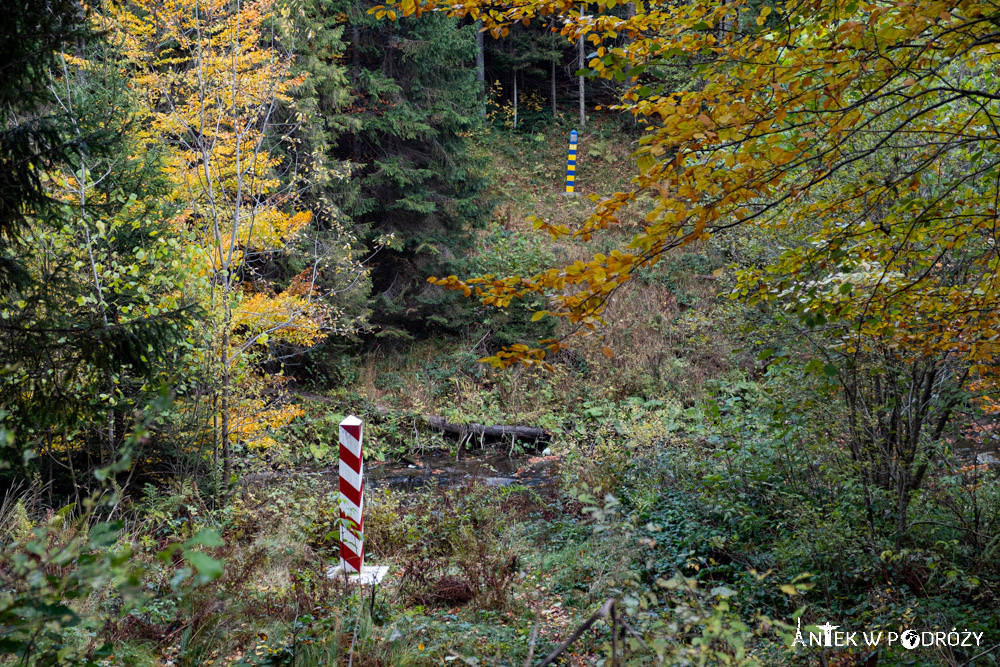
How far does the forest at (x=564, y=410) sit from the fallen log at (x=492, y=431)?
0.21 ft

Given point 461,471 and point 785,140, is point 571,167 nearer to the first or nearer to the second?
point 461,471

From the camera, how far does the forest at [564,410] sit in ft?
9.31

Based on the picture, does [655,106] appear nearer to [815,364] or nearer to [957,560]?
[815,364]

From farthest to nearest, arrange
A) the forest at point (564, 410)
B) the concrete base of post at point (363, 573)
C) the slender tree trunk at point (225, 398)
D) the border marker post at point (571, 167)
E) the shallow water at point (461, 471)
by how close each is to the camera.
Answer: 1. the border marker post at point (571, 167)
2. the shallow water at point (461, 471)
3. the slender tree trunk at point (225, 398)
4. the concrete base of post at point (363, 573)
5. the forest at point (564, 410)

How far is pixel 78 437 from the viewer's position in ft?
23.3

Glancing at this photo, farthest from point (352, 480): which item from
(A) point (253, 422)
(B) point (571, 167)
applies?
(B) point (571, 167)

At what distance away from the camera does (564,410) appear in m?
13.2

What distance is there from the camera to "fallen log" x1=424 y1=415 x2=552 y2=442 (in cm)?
1236

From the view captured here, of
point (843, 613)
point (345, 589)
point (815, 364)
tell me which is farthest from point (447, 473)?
point (815, 364)

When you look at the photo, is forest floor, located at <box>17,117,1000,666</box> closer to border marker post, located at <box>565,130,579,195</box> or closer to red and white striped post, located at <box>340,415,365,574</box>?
red and white striped post, located at <box>340,415,365,574</box>

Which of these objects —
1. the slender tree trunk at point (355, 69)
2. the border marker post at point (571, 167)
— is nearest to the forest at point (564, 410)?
the slender tree trunk at point (355, 69)

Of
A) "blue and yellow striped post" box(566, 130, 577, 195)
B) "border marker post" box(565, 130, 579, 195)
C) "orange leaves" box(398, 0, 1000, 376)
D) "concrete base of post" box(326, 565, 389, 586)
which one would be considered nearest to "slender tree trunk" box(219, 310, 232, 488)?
"concrete base of post" box(326, 565, 389, 586)

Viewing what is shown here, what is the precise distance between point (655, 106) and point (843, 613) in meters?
3.54

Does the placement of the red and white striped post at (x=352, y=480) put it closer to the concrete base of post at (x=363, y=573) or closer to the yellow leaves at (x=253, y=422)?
the concrete base of post at (x=363, y=573)
